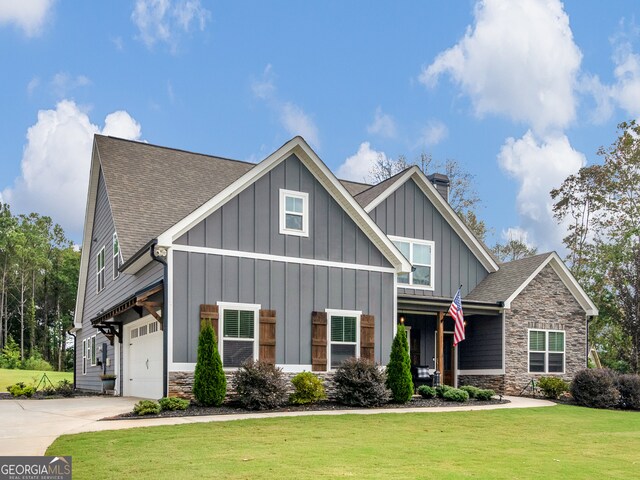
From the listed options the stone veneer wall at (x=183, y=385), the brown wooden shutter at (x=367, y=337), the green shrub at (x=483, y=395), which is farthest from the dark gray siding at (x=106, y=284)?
the green shrub at (x=483, y=395)

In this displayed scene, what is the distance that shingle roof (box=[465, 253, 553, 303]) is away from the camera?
22797 millimetres

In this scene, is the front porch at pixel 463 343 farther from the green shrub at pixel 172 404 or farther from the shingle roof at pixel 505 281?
the green shrub at pixel 172 404

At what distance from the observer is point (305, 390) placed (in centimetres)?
1622

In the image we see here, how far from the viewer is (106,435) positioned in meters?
11.0

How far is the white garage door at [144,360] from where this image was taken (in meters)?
17.5

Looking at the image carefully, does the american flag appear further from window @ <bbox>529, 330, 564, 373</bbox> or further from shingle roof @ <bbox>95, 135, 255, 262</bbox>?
shingle roof @ <bbox>95, 135, 255, 262</bbox>

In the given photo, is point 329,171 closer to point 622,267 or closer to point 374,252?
point 374,252

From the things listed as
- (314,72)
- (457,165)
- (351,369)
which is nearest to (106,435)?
(351,369)

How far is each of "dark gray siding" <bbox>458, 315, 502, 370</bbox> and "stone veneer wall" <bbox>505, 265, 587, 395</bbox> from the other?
33 cm

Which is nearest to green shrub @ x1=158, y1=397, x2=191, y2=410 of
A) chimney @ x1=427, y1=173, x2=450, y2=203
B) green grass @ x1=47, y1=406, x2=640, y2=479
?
green grass @ x1=47, y1=406, x2=640, y2=479

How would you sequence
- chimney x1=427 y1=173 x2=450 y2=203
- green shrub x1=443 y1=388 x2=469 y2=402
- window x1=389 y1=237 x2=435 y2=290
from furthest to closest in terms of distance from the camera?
chimney x1=427 y1=173 x2=450 y2=203
window x1=389 y1=237 x2=435 y2=290
green shrub x1=443 y1=388 x2=469 y2=402

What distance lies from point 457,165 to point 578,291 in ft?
57.1

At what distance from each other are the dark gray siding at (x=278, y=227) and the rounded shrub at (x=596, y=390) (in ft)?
21.2

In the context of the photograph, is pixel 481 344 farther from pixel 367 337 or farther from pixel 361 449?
pixel 361 449
